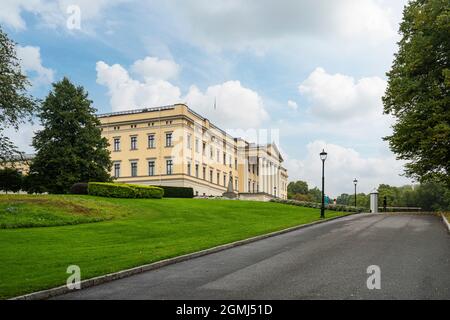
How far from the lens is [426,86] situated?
24.7m

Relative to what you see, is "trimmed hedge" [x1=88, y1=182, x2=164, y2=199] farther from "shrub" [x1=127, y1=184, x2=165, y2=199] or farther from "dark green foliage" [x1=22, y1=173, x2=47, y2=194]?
"dark green foliage" [x1=22, y1=173, x2=47, y2=194]

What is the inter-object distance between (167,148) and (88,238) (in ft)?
153

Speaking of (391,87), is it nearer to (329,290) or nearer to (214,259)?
(214,259)

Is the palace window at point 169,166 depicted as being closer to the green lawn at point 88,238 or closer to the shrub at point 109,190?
the shrub at point 109,190

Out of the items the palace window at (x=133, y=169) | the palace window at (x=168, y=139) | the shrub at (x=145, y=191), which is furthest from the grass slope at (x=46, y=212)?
the palace window at (x=133, y=169)

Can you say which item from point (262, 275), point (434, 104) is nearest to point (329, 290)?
point (262, 275)

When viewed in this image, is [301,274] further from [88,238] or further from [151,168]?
[151,168]

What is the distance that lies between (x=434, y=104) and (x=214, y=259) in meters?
16.5

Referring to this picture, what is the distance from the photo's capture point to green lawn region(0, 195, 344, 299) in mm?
10746

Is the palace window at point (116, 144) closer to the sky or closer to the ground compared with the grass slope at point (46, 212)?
closer to the sky

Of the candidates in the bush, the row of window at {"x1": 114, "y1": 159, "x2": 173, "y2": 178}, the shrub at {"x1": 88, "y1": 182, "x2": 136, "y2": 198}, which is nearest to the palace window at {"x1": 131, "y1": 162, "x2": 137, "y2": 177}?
the row of window at {"x1": 114, "y1": 159, "x2": 173, "y2": 178}

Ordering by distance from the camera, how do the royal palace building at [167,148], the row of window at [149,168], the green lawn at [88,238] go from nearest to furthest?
the green lawn at [88,238], the royal palace building at [167,148], the row of window at [149,168]

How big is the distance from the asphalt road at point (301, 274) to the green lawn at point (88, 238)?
1.10 meters

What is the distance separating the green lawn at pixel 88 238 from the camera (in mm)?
10746
